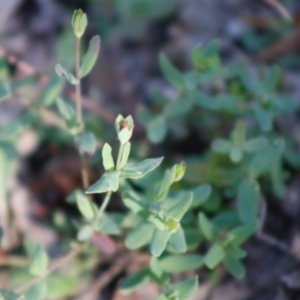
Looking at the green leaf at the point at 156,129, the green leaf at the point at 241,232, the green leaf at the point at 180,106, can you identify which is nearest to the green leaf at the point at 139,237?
the green leaf at the point at 241,232

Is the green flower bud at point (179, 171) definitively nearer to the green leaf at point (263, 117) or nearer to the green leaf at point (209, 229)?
the green leaf at point (209, 229)

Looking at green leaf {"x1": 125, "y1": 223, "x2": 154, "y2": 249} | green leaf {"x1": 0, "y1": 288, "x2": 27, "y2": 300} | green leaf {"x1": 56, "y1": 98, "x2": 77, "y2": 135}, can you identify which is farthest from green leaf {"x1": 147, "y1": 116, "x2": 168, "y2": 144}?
green leaf {"x1": 0, "y1": 288, "x2": 27, "y2": 300}

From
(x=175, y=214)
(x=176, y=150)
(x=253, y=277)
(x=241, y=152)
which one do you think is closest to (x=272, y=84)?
(x=241, y=152)

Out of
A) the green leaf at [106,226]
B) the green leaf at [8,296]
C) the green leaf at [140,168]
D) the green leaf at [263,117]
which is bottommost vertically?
the green leaf at [263,117]

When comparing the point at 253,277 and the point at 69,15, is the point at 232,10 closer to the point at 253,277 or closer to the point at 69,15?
the point at 69,15

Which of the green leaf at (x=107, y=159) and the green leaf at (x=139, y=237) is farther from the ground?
the green leaf at (x=107, y=159)

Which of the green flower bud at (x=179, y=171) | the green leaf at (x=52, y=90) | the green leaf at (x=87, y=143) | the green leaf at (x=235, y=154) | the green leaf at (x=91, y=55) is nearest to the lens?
the green flower bud at (x=179, y=171)

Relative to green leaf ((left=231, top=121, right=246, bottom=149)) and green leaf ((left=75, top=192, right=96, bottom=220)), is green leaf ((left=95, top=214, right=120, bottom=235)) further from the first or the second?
green leaf ((left=231, top=121, right=246, bottom=149))

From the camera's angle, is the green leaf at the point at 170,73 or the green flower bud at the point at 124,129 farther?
the green leaf at the point at 170,73
